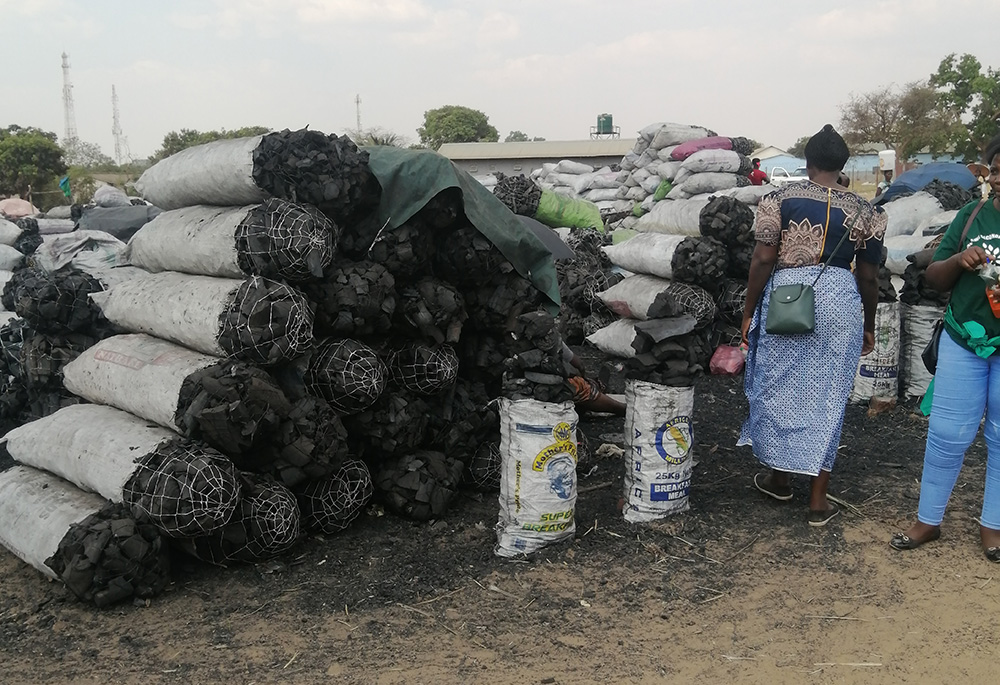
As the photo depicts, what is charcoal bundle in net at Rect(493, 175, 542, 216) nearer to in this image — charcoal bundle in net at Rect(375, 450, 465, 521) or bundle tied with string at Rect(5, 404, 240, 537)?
charcoal bundle in net at Rect(375, 450, 465, 521)

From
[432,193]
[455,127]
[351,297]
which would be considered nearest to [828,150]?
[432,193]

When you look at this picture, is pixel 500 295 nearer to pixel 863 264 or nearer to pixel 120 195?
pixel 863 264

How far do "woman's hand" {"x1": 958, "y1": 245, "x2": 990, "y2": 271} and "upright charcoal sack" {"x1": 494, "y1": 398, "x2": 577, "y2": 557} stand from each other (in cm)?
168

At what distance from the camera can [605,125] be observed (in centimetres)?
3584

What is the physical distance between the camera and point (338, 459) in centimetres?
359

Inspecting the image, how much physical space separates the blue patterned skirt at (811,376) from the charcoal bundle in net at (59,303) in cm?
391

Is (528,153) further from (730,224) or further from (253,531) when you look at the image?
(253,531)

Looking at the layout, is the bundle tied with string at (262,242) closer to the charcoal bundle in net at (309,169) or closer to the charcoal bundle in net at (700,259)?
the charcoal bundle in net at (309,169)

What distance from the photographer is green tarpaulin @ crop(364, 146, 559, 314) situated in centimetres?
375

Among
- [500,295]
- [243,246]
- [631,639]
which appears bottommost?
[631,639]

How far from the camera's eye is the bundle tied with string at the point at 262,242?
3.44 meters

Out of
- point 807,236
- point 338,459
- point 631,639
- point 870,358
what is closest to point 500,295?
point 338,459

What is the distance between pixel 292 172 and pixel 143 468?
147cm

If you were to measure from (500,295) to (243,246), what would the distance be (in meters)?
1.34
